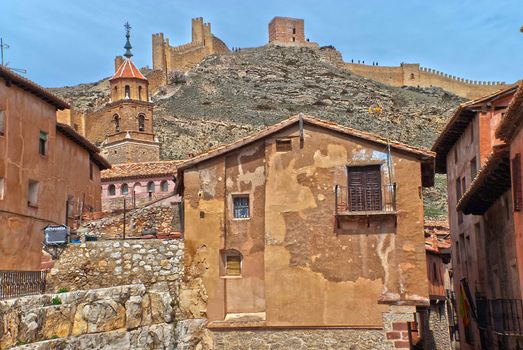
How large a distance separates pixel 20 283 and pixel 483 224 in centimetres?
1625

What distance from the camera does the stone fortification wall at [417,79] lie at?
495ft

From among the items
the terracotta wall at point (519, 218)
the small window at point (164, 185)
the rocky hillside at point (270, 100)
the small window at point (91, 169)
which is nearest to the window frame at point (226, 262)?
the terracotta wall at point (519, 218)

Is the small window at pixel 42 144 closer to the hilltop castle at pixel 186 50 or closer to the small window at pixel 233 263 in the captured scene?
the small window at pixel 233 263

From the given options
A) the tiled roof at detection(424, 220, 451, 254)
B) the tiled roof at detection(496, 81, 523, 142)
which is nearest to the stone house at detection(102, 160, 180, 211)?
the tiled roof at detection(424, 220, 451, 254)

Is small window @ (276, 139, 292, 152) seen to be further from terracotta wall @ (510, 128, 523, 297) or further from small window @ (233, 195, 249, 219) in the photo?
terracotta wall @ (510, 128, 523, 297)

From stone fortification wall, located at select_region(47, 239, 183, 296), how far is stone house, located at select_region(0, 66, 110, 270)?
3658mm

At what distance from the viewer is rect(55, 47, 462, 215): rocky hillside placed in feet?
368

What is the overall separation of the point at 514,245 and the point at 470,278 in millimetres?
10345

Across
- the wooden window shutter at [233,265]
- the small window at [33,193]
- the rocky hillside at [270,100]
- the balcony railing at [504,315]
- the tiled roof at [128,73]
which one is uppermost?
the rocky hillside at [270,100]

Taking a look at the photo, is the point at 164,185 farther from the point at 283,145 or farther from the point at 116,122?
the point at 283,145

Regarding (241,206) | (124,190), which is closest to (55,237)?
(241,206)

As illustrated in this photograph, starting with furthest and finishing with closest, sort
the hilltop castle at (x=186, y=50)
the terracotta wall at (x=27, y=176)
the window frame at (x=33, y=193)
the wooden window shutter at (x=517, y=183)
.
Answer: the hilltop castle at (x=186, y=50) < the window frame at (x=33, y=193) < the terracotta wall at (x=27, y=176) < the wooden window shutter at (x=517, y=183)

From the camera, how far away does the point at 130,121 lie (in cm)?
8312

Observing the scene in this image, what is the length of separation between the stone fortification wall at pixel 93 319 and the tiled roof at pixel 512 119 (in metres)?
11.9
